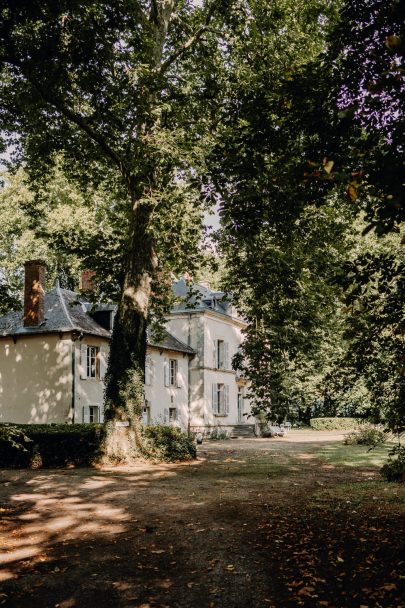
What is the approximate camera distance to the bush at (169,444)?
16.5 m

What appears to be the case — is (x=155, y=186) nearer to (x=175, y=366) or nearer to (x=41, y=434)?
(x=41, y=434)

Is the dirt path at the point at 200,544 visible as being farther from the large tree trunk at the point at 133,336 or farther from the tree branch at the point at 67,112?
the tree branch at the point at 67,112

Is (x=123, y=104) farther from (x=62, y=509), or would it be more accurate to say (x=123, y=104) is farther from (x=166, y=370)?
(x=166, y=370)

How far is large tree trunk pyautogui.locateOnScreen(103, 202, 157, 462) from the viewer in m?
15.7

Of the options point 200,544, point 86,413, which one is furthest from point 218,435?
point 200,544

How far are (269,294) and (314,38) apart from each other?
7678 mm

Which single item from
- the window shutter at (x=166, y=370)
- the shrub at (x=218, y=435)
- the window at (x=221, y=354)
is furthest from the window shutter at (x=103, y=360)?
the window at (x=221, y=354)

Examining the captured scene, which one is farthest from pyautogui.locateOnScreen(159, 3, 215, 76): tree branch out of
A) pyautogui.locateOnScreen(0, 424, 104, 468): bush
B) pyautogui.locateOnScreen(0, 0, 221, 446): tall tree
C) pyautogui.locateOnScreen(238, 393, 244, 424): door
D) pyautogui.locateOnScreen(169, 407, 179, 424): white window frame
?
pyautogui.locateOnScreen(238, 393, 244, 424): door

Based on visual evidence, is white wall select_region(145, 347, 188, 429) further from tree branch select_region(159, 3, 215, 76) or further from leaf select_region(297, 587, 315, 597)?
leaf select_region(297, 587, 315, 597)

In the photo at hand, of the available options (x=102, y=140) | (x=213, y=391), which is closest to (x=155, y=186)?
(x=102, y=140)

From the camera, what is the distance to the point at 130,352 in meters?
16.3

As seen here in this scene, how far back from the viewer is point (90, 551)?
246 inches

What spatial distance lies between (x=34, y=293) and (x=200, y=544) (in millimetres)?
20693

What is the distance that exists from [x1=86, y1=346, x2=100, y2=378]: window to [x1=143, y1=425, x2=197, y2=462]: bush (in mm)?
8789
